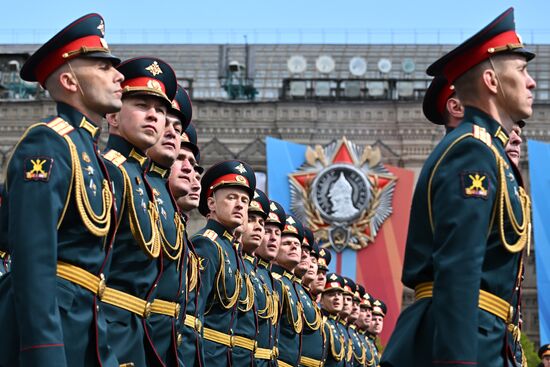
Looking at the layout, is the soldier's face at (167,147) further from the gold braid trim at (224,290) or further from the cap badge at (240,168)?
the cap badge at (240,168)

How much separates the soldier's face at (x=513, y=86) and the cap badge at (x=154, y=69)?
2321 millimetres

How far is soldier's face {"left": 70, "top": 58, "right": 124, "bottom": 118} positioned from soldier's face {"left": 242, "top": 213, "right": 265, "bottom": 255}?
16.4 ft

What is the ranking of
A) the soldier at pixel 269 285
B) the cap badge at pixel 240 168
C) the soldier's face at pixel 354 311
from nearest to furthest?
the cap badge at pixel 240 168 < the soldier at pixel 269 285 < the soldier's face at pixel 354 311

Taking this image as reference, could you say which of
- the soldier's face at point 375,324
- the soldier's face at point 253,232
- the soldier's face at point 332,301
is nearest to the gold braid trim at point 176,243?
the soldier's face at point 253,232

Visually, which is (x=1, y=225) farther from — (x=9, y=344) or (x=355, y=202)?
(x=355, y=202)

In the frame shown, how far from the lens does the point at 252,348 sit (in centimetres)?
1108

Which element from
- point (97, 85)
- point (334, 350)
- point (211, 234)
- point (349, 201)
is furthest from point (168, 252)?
point (349, 201)

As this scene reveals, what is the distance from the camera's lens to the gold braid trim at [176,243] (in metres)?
7.59

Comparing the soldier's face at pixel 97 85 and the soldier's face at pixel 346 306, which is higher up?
the soldier's face at pixel 346 306

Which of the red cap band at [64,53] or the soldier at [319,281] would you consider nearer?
the red cap band at [64,53]

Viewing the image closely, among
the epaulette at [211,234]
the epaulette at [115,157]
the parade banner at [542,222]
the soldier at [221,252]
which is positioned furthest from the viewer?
the parade banner at [542,222]

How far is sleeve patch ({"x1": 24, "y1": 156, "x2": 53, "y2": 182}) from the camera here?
19.6ft

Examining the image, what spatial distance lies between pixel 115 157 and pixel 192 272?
138 centimetres

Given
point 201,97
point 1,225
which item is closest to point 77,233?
point 1,225
